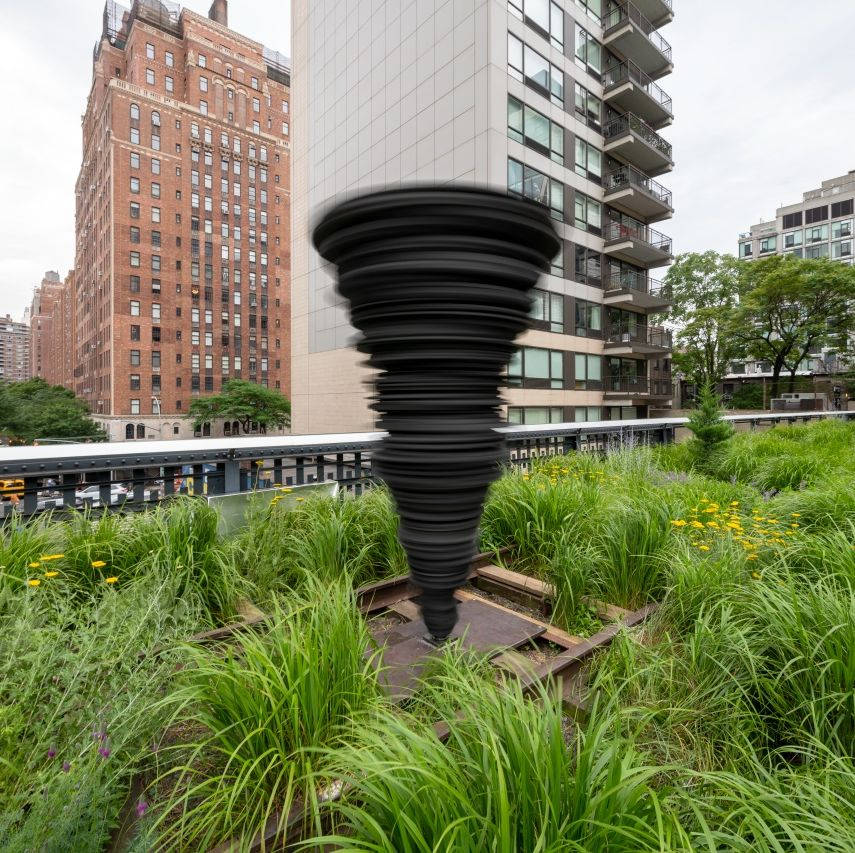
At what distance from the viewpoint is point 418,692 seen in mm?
1737

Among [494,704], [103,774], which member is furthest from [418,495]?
[103,774]

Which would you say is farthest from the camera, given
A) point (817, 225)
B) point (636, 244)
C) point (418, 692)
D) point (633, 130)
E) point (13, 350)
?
point (13, 350)

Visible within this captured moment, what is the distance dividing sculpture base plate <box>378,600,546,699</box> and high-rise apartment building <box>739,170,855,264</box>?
7146cm

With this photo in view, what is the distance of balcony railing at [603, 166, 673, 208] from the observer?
73.7 feet

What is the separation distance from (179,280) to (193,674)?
64752mm

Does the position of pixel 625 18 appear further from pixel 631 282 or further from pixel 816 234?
pixel 816 234

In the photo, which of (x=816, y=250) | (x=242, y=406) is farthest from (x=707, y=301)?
(x=816, y=250)

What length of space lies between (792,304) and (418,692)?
3632 cm

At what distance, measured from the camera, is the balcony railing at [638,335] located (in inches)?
934

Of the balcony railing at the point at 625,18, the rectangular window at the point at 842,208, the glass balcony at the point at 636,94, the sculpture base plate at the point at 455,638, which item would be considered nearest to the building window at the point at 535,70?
the glass balcony at the point at 636,94

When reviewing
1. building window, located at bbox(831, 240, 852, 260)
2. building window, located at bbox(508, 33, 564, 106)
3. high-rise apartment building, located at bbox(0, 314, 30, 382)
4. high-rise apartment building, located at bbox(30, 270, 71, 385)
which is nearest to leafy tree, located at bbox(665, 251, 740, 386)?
building window, located at bbox(508, 33, 564, 106)

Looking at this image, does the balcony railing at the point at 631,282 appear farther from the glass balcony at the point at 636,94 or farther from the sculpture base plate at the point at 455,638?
the sculpture base plate at the point at 455,638

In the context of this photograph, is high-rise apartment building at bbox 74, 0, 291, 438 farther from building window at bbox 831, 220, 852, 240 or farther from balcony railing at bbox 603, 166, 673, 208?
building window at bbox 831, 220, 852, 240

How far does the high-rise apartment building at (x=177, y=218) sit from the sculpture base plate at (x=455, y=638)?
5885 centimetres
